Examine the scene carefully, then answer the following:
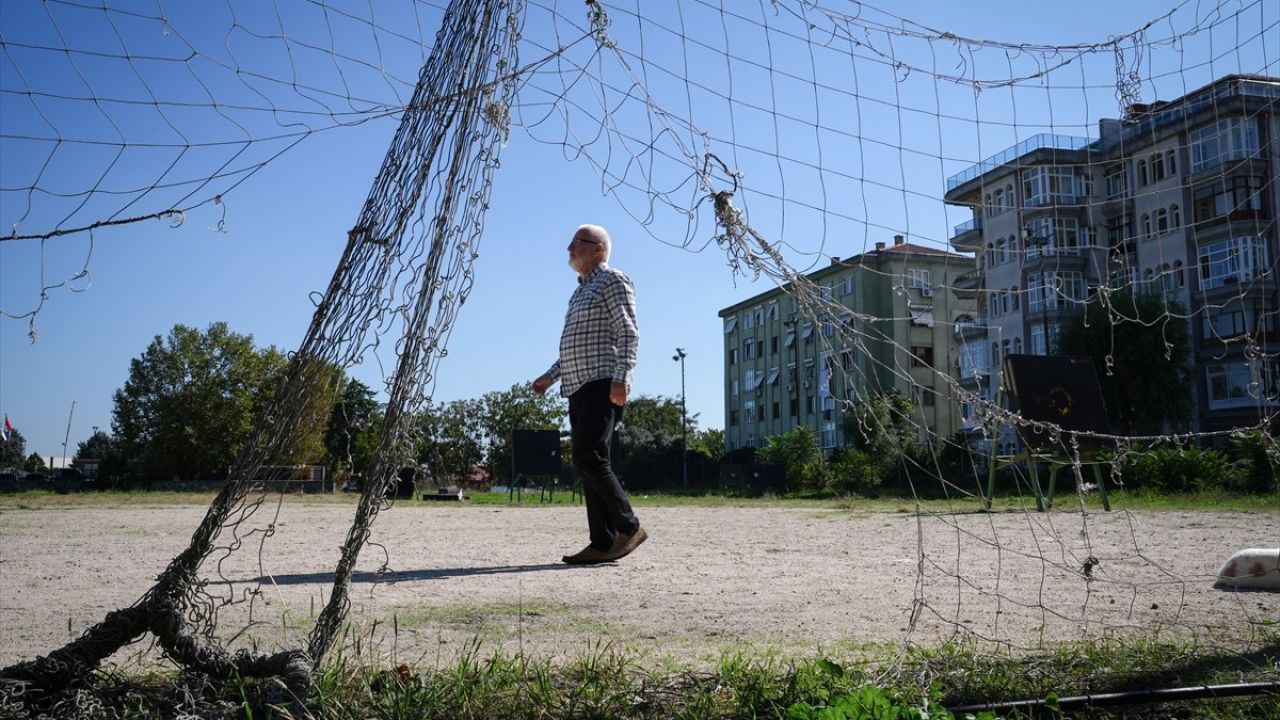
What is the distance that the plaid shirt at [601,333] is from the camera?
5.71 m

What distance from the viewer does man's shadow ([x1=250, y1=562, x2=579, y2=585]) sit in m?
4.84

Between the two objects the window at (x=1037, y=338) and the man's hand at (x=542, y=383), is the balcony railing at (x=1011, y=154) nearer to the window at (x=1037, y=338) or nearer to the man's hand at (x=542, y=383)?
the man's hand at (x=542, y=383)

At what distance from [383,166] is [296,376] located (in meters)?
0.65

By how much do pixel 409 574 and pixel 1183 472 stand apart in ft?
51.6

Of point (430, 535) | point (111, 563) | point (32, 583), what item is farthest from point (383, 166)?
point (430, 535)

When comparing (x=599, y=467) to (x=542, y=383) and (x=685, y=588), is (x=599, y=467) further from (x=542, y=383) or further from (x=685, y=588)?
(x=685, y=588)

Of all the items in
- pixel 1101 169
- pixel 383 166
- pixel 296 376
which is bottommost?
pixel 296 376

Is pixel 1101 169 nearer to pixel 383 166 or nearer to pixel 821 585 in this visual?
pixel 821 585

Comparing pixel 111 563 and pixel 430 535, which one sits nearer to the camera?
pixel 111 563

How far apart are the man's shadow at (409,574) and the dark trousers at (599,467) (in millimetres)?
328

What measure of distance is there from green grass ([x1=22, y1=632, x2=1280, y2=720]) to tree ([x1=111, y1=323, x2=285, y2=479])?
63.9 meters

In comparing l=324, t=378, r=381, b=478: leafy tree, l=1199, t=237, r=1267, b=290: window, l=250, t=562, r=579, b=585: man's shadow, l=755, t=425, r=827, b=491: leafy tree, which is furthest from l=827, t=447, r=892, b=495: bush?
l=324, t=378, r=381, b=478: leafy tree

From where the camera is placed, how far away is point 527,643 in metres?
3.18

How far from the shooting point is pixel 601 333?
5832mm
